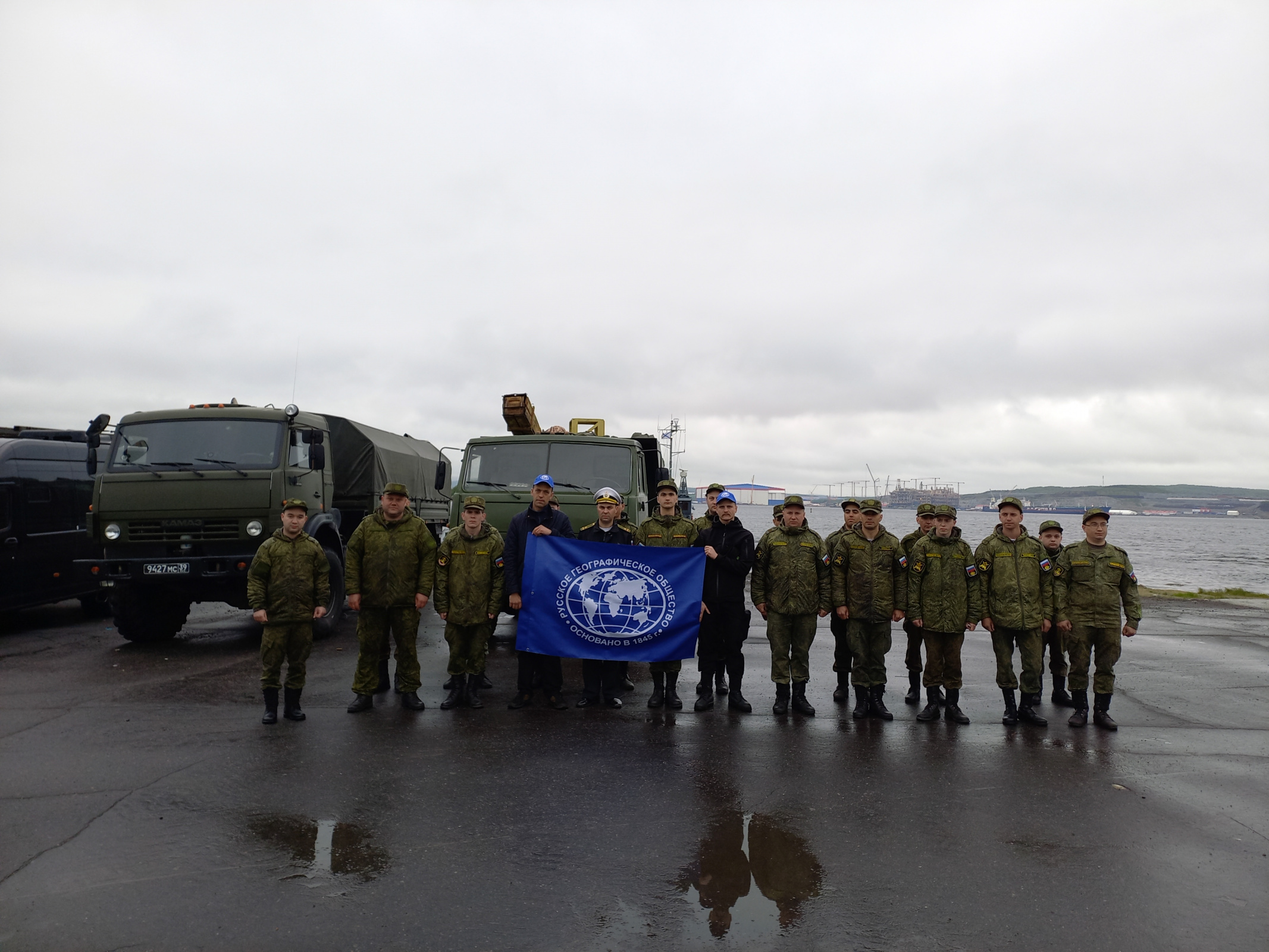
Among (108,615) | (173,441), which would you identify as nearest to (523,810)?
(173,441)

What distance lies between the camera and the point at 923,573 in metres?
7.15

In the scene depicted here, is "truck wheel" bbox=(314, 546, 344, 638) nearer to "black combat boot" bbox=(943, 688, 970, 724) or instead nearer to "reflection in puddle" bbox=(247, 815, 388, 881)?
"reflection in puddle" bbox=(247, 815, 388, 881)

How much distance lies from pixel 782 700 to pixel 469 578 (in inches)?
120

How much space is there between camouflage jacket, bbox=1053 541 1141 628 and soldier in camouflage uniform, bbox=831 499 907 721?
4.79 feet

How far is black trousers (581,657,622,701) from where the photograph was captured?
24.2ft

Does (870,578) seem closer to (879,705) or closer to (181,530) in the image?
(879,705)

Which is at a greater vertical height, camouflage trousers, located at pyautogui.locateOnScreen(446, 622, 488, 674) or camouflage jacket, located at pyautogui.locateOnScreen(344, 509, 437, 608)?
camouflage jacket, located at pyautogui.locateOnScreen(344, 509, 437, 608)

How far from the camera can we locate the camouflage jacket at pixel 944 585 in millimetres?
6980

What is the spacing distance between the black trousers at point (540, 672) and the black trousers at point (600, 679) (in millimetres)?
263

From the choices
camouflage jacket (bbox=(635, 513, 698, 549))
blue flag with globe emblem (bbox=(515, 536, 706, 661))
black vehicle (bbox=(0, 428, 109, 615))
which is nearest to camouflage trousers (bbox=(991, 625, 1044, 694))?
blue flag with globe emblem (bbox=(515, 536, 706, 661))

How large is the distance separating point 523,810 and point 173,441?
299 inches

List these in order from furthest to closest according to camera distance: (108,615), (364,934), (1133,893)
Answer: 1. (108,615)
2. (1133,893)
3. (364,934)

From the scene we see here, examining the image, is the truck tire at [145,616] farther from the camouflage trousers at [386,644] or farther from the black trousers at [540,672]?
the black trousers at [540,672]

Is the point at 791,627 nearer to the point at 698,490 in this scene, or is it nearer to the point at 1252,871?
the point at 1252,871
